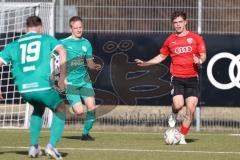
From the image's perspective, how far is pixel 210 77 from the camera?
59.0 ft

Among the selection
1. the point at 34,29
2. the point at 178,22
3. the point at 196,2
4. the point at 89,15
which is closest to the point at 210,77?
the point at 196,2

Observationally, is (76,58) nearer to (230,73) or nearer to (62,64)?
(62,64)

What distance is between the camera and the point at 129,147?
1283 cm

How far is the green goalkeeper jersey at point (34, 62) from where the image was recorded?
10.6m

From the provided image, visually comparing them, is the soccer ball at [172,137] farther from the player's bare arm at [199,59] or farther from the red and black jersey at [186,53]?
the player's bare arm at [199,59]

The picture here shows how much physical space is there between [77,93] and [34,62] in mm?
3655

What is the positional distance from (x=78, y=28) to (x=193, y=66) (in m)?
2.17

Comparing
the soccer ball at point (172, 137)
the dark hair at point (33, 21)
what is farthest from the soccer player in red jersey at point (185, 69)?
the dark hair at point (33, 21)

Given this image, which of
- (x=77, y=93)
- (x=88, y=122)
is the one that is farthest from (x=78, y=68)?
(x=88, y=122)

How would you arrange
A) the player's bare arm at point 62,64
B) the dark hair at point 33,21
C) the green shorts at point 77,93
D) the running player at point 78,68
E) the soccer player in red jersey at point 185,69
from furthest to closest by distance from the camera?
1. the running player at point 78,68
2. the green shorts at point 77,93
3. the soccer player in red jersey at point 185,69
4. the dark hair at point 33,21
5. the player's bare arm at point 62,64

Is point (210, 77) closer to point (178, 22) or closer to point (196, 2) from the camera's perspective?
point (196, 2)

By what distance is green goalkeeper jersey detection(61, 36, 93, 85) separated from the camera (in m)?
14.3

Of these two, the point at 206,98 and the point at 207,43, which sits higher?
the point at 207,43

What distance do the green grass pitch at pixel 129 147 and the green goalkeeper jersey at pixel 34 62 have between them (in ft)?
3.40
